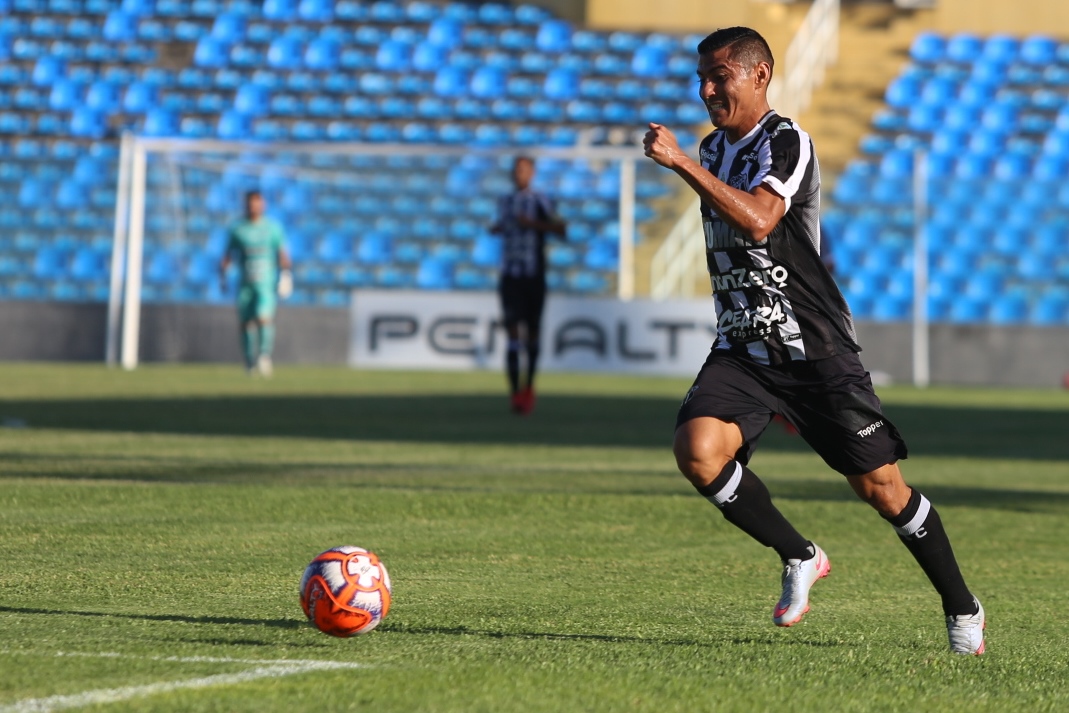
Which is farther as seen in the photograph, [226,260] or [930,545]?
[226,260]

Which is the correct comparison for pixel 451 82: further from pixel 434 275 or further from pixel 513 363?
pixel 513 363

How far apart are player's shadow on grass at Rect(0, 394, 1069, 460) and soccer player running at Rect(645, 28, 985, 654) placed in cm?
778

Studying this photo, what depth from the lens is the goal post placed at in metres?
25.9

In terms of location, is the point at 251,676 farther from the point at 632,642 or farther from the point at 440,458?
the point at 440,458

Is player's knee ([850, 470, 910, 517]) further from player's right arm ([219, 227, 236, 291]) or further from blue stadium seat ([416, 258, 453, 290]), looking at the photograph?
blue stadium seat ([416, 258, 453, 290])

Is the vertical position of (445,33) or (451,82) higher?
(445,33)

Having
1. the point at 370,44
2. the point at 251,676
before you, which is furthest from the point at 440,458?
the point at 370,44

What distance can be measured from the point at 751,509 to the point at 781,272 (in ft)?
2.45

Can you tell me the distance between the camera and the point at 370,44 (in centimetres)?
3042

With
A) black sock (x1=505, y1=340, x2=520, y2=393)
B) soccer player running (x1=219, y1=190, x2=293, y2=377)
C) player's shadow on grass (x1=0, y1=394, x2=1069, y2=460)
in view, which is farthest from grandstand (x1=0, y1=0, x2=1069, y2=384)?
black sock (x1=505, y1=340, x2=520, y2=393)

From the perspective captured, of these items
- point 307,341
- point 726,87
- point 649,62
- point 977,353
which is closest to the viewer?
point 726,87

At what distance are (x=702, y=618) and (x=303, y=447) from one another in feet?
22.7

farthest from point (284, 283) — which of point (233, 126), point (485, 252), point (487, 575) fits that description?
point (487, 575)

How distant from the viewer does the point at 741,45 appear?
534 centimetres
